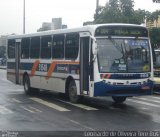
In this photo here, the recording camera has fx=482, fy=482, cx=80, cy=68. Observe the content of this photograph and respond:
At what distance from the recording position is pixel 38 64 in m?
21.2

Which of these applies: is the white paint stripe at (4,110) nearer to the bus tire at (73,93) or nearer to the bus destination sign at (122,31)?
the bus tire at (73,93)

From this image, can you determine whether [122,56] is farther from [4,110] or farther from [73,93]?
[4,110]

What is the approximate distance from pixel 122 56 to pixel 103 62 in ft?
2.33

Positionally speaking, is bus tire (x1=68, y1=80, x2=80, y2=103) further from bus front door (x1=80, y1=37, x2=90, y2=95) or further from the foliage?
the foliage

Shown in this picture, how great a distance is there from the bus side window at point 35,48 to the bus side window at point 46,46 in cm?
49

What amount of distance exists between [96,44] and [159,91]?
28.4 ft

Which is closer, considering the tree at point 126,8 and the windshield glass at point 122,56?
the windshield glass at point 122,56

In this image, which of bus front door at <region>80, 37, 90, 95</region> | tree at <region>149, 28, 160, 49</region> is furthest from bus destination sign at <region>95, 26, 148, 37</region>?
tree at <region>149, 28, 160, 49</region>

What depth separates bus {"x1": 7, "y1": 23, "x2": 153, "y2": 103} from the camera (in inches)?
639

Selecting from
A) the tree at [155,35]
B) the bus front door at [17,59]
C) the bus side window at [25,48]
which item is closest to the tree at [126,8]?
the tree at [155,35]

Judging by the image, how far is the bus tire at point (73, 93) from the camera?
17.8 m

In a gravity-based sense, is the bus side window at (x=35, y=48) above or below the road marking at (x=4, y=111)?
above

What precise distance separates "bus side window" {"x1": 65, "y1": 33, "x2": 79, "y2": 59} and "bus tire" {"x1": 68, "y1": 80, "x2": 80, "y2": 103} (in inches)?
39.7

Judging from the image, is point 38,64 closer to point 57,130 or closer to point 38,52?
point 38,52
